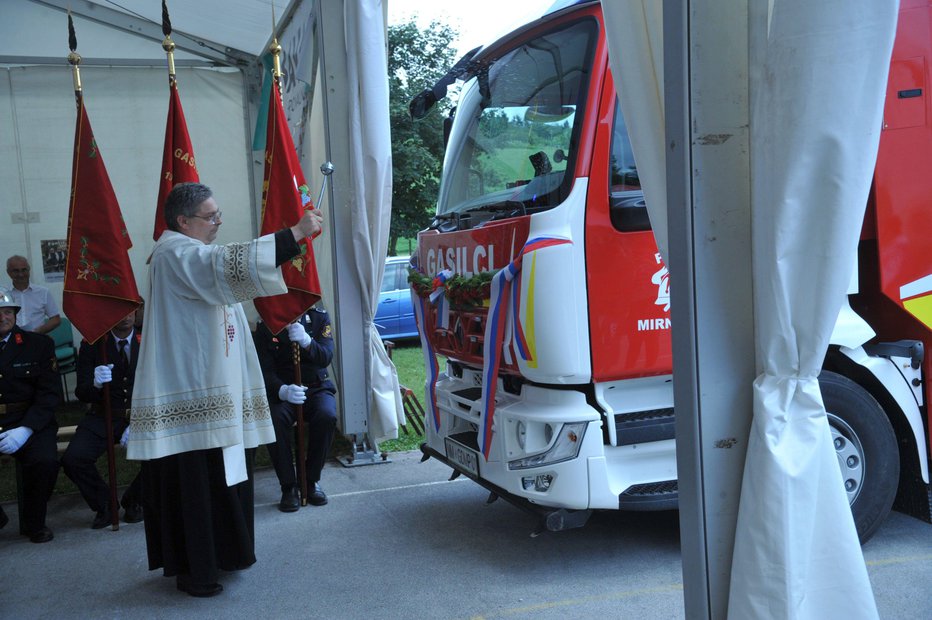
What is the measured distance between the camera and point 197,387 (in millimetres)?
3809

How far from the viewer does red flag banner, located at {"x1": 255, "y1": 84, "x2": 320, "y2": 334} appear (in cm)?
467

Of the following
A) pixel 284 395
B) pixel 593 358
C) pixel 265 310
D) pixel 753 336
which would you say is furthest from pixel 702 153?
pixel 284 395

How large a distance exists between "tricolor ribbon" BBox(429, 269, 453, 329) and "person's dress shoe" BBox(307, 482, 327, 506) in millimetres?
1622

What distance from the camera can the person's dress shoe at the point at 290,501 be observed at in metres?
5.25

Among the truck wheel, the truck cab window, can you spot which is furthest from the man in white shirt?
the truck wheel

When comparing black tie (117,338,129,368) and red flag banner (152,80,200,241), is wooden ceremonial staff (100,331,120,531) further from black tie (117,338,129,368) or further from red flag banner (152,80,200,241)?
red flag banner (152,80,200,241)

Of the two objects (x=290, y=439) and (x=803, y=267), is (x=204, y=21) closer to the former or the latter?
(x=290, y=439)

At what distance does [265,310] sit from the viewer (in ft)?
15.6

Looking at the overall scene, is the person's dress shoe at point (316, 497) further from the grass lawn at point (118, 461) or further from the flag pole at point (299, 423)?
the grass lawn at point (118, 461)

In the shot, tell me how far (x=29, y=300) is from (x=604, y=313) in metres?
6.70

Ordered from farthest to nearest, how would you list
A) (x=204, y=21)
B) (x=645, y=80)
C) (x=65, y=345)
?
(x=65, y=345), (x=204, y=21), (x=645, y=80)

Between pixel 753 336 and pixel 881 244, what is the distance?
2040mm

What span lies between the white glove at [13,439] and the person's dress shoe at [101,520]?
66 cm

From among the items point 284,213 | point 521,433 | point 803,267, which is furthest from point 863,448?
point 284,213
